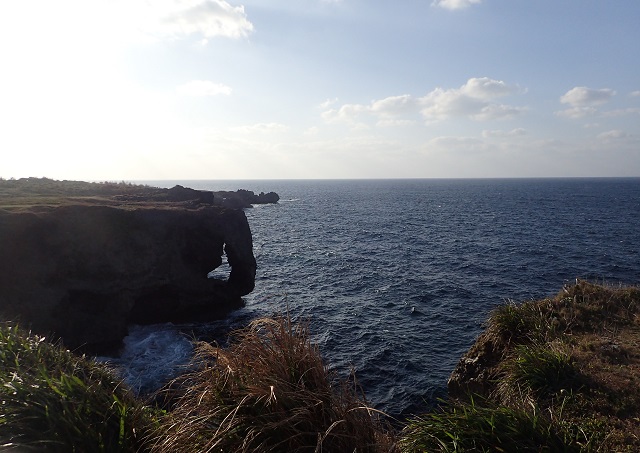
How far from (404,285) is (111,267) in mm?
23302

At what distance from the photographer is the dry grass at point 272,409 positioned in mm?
4898

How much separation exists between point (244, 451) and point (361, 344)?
20.2 metres

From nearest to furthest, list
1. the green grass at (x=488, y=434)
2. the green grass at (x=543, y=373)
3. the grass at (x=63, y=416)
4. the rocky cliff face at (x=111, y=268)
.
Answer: the grass at (x=63, y=416) < the green grass at (x=488, y=434) < the green grass at (x=543, y=373) < the rocky cliff face at (x=111, y=268)

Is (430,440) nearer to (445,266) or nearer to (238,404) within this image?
(238,404)

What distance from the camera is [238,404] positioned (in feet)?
17.0

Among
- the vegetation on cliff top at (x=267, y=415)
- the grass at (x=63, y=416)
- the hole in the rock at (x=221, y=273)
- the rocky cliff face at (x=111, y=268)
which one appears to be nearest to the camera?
the vegetation on cliff top at (x=267, y=415)

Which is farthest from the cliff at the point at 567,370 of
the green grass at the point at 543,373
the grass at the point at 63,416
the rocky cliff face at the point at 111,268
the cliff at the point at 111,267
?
the rocky cliff face at the point at 111,268

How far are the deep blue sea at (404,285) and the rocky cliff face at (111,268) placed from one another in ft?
6.56

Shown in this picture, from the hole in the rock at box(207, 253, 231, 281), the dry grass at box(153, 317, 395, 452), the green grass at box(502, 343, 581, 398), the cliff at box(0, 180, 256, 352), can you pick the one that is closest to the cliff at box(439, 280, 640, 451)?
the green grass at box(502, 343, 581, 398)

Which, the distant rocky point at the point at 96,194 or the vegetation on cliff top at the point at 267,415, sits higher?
the distant rocky point at the point at 96,194

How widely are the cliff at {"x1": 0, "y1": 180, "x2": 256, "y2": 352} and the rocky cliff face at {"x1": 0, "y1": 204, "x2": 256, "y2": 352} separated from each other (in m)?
0.06

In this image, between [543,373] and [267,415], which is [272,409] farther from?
[543,373]

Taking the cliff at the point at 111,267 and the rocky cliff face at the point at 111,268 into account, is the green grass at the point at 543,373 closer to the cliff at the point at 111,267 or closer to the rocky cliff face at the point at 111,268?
the cliff at the point at 111,267

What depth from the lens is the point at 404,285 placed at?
117 ft
